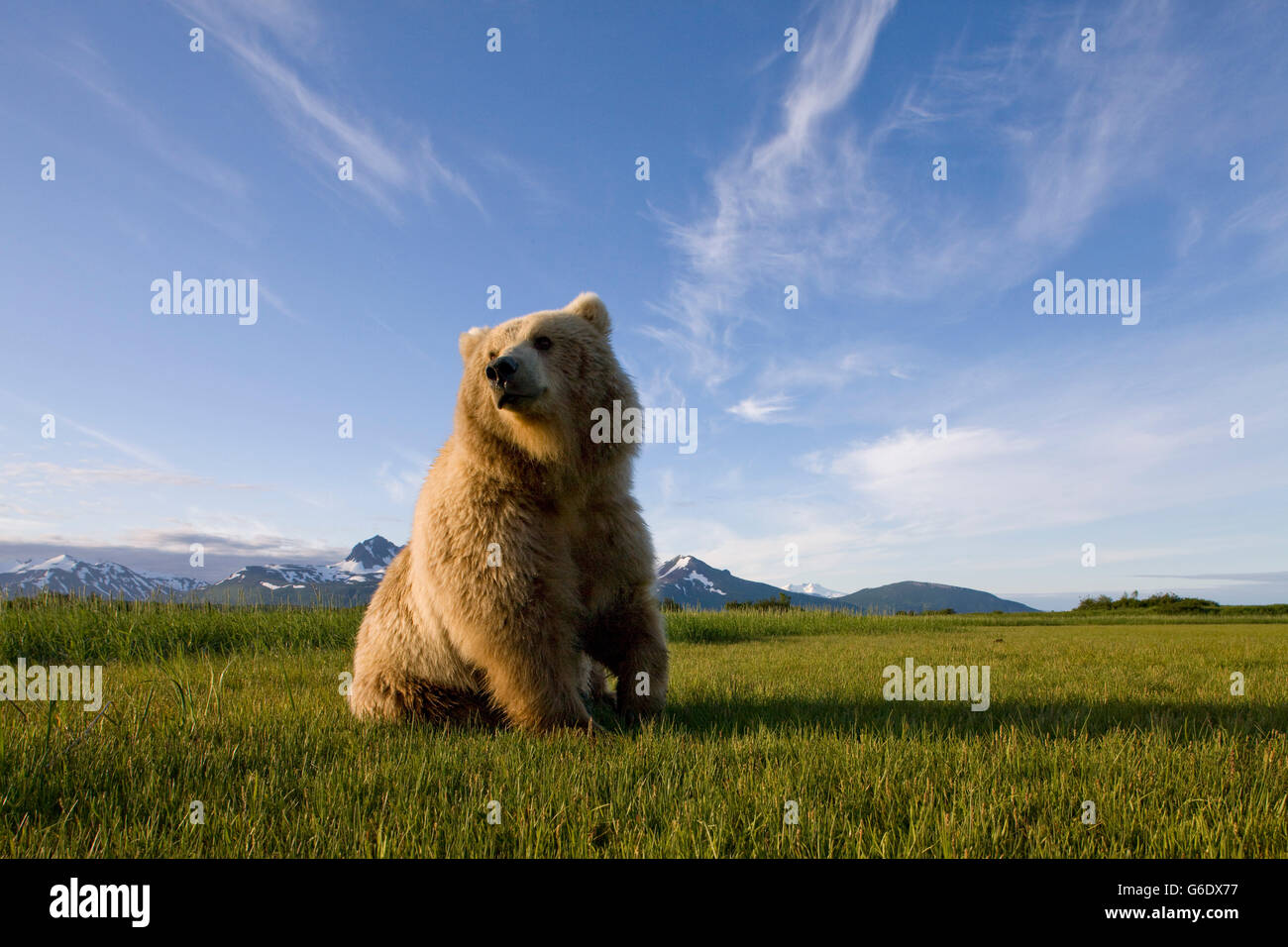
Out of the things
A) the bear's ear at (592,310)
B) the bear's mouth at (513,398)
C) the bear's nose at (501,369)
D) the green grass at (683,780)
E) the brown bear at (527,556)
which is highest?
the bear's ear at (592,310)

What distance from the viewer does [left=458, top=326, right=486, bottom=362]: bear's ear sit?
4.97 m

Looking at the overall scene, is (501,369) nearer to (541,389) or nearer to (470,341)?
(541,389)

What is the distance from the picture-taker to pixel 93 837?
273 centimetres

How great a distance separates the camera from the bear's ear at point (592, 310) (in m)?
5.14

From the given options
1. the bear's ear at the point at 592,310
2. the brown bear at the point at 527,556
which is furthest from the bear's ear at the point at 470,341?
the bear's ear at the point at 592,310

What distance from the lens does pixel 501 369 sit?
4117 mm

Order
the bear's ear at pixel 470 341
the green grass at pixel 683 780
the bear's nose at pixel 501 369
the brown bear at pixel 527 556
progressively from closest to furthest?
the green grass at pixel 683 780, the bear's nose at pixel 501 369, the brown bear at pixel 527 556, the bear's ear at pixel 470 341

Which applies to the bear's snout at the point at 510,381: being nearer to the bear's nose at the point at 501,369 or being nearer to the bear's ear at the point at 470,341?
the bear's nose at the point at 501,369

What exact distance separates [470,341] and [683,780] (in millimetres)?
3241

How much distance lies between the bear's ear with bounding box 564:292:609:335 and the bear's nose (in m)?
1.16

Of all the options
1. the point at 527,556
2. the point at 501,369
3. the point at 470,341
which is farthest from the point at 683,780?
the point at 470,341

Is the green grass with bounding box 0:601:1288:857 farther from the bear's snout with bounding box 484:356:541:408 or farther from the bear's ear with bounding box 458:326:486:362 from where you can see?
the bear's ear with bounding box 458:326:486:362

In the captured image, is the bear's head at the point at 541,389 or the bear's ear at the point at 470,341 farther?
the bear's ear at the point at 470,341
